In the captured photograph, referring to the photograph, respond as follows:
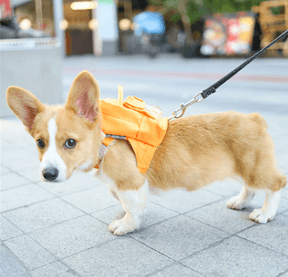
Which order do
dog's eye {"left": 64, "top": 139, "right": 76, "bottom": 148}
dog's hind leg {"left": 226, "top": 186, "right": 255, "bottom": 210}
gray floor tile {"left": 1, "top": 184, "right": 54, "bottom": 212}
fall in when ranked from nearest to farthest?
dog's eye {"left": 64, "top": 139, "right": 76, "bottom": 148} → dog's hind leg {"left": 226, "top": 186, "right": 255, "bottom": 210} → gray floor tile {"left": 1, "top": 184, "right": 54, "bottom": 212}

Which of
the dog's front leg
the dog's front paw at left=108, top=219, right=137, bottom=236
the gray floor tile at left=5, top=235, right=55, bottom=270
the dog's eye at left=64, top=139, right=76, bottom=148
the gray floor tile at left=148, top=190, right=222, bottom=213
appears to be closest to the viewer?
the dog's eye at left=64, top=139, right=76, bottom=148

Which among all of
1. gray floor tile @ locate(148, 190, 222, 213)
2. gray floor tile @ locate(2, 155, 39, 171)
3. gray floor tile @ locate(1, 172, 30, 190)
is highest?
gray floor tile @ locate(2, 155, 39, 171)

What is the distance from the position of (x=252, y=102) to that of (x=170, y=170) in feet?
19.8

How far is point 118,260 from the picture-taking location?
2.68 m

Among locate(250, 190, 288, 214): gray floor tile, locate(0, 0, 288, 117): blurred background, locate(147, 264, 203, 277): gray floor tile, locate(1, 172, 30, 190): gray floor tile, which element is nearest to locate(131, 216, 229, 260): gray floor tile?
locate(147, 264, 203, 277): gray floor tile

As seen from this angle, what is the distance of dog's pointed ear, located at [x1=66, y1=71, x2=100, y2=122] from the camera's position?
2.58 metres

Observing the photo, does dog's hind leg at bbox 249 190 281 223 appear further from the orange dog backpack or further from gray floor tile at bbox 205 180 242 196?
the orange dog backpack

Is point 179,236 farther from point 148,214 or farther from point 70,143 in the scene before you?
point 70,143

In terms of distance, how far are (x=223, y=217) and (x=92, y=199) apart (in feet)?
4.47

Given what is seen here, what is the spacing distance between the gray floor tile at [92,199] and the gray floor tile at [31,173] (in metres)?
0.73

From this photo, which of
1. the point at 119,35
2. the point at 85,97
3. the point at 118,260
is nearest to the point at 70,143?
the point at 85,97

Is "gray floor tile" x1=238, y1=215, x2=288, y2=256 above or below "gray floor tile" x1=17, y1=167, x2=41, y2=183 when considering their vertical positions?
below

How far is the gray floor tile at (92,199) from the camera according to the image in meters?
3.68

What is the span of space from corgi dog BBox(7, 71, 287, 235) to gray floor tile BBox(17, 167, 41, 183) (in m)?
1.66
